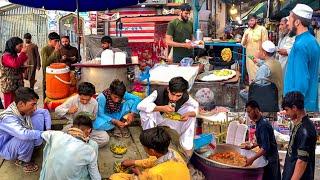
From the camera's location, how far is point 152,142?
4.17 meters

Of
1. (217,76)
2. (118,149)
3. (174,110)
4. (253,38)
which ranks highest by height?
(253,38)

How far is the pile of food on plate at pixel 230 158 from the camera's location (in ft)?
19.5

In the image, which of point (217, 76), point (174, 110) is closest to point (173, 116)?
point (174, 110)

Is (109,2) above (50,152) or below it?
above

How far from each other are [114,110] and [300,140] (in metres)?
2.69

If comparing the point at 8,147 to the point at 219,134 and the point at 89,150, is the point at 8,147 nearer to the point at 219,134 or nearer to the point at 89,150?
the point at 89,150

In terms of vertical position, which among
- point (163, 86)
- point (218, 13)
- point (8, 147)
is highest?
point (218, 13)

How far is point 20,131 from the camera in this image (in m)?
5.16

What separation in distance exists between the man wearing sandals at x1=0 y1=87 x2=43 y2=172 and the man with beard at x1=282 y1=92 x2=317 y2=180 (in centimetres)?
285

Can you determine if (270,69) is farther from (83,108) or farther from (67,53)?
(67,53)

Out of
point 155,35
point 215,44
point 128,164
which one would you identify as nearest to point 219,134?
point 128,164

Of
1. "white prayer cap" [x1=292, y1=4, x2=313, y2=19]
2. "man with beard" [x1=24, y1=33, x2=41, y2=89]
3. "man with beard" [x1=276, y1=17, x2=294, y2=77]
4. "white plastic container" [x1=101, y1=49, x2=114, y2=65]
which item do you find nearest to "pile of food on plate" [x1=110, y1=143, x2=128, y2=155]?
"white plastic container" [x1=101, y1=49, x2=114, y2=65]

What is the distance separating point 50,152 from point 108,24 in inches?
588

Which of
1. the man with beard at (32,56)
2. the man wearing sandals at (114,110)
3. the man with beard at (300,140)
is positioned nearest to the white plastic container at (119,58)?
the man wearing sandals at (114,110)
